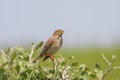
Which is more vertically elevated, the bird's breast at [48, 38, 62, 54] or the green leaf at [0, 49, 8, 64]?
the bird's breast at [48, 38, 62, 54]

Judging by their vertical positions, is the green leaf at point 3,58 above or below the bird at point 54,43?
below

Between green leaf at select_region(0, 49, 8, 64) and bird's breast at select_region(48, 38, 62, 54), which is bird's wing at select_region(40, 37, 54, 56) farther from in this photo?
green leaf at select_region(0, 49, 8, 64)

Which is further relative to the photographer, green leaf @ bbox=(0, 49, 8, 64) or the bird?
the bird

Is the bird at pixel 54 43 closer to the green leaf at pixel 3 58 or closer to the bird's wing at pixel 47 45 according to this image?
the bird's wing at pixel 47 45

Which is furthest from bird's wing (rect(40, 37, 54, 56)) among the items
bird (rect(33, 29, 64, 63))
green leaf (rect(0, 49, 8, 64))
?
green leaf (rect(0, 49, 8, 64))

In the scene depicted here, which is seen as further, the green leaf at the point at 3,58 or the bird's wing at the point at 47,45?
the bird's wing at the point at 47,45

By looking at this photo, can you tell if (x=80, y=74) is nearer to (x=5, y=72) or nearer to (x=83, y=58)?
(x=5, y=72)

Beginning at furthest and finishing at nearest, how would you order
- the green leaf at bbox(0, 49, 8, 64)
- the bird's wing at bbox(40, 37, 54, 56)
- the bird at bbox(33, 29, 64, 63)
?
the bird at bbox(33, 29, 64, 63) → the bird's wing at bbox(40, 37, 54, 56) → the green leaf at bbox(0, 49, 8, 64)

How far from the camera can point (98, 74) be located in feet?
13.7

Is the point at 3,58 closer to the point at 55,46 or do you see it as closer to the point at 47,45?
the point at 47,45

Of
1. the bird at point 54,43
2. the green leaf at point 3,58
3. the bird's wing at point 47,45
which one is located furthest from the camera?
the bird at point 54,43

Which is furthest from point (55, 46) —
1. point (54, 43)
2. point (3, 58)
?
point (3, 58)

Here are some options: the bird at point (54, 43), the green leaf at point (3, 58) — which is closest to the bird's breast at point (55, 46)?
the bird at point (54, 43)

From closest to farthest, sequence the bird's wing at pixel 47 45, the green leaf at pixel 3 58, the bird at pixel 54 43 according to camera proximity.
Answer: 1. the green leaf at pixel 3 58
2. the bird's wing at pixel 47 45
3. the bird at pixel 54 43
